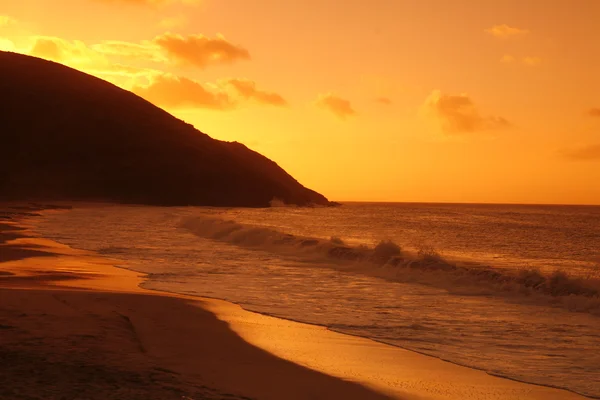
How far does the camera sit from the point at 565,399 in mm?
7875

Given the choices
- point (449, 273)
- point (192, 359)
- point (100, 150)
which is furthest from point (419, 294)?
point (100, 150)

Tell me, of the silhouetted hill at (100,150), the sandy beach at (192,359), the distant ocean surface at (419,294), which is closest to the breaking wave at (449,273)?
the distant ocean surface at (419,294)

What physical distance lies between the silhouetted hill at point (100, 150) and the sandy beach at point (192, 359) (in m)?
120

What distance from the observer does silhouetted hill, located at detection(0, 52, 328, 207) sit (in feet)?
434

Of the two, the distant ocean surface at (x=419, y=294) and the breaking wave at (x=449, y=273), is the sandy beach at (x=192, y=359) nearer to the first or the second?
the distant ocean surface at (x=419, y=294)

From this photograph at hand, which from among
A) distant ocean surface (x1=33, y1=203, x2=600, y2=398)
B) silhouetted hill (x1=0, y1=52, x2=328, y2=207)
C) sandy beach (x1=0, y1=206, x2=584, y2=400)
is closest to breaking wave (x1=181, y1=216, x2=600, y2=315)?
distant ocean surface (x1=33, y1=203, x2=600, y2=398)

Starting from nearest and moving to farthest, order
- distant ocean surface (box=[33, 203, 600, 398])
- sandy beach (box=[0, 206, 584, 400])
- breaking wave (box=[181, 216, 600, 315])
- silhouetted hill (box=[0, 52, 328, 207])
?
sandy beach (box=[0, 206, 584, 400]), distant ocean surface (box=[33, 203, 600, 398]), breaking wave (box=[181, 216, 600, 315]), silhouetted hill (box=[0, 52, 328, 207])

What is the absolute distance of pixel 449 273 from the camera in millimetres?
20844

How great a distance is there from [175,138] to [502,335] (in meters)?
147

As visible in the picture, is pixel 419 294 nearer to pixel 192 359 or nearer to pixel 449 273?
pixel 449 273

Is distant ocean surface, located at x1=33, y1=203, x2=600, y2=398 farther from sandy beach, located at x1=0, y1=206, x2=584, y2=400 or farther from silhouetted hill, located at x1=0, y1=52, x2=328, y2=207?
silhouetted hill, located at x1=0, y1=52, x2=328, y2=207

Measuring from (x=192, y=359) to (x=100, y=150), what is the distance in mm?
140285

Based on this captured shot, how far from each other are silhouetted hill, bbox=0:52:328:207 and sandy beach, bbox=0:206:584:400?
→ 395ft

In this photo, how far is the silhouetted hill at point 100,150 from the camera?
132m
